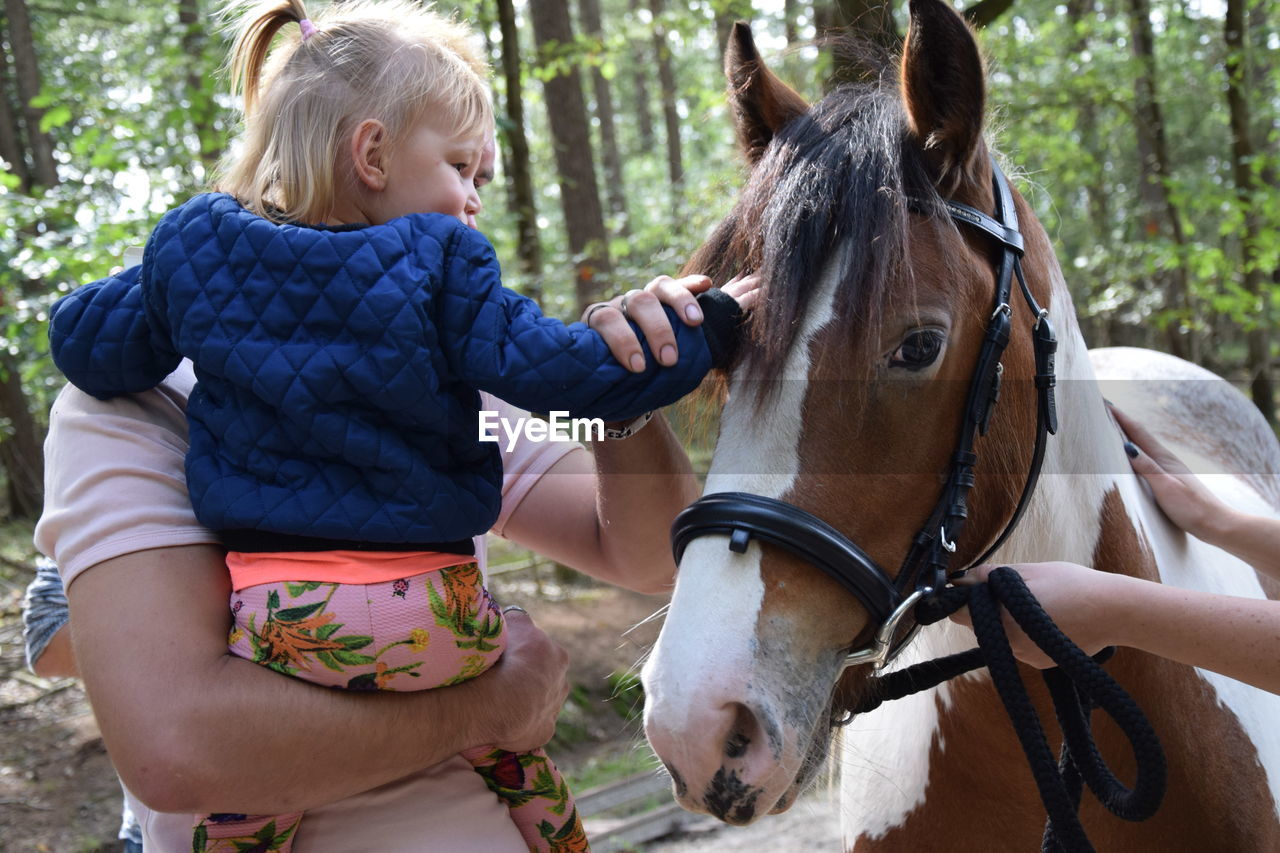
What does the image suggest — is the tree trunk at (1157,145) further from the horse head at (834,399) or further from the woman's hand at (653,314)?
the woman's hand at (653,314)

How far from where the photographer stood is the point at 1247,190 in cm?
751

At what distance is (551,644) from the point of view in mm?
1704

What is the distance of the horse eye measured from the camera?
141 centimetres

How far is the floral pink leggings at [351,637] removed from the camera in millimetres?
1384

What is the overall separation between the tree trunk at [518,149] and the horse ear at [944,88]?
4981mm

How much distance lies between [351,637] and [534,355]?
1.62 feet

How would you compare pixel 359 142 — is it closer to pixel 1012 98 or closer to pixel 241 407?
pixel 241 407

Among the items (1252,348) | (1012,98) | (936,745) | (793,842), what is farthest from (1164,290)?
(936,745)

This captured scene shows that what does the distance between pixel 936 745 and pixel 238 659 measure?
130 cm

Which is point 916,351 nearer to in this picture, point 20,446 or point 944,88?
point 944,88

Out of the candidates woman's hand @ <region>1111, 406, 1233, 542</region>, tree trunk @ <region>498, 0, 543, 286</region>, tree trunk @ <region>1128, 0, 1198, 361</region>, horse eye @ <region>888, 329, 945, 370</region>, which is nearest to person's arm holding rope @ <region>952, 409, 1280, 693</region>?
horse eye @ <region>888, 329, 945, 370</region>

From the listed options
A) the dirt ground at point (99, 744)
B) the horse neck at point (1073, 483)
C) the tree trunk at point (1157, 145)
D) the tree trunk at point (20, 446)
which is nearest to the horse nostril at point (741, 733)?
the horse neck at point (1073, 483)

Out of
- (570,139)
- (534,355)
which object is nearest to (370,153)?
(534,355)

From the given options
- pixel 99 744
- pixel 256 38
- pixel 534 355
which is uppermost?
pixel 256 38
